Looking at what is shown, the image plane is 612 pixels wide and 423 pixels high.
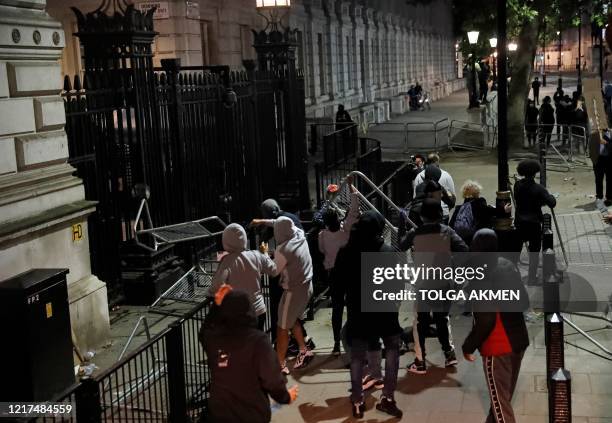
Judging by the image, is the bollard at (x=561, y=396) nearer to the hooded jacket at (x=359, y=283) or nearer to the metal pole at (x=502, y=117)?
the hooded jacket at (x=359, y=283)

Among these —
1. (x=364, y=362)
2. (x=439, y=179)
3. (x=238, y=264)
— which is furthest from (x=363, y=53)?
(x=364, y=362)

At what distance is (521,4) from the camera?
23828 mm

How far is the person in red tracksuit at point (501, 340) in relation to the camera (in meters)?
5.69

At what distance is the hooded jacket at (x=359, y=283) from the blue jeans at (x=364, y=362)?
6 cm

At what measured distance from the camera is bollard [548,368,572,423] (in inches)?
200

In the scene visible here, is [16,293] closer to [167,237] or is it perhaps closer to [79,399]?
[79,399]

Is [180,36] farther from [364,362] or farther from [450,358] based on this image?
[364,362]

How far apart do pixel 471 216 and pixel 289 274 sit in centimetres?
236

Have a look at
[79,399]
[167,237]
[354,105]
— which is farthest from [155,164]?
[354,105]

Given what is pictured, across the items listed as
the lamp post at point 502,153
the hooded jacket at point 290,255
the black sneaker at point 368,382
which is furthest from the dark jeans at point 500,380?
the lamp post at point 502,153

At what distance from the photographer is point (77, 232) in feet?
27.8

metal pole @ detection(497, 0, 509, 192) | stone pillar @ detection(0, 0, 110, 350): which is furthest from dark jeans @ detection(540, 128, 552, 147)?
stone pillar @ detection(0, 0, 110, 350)

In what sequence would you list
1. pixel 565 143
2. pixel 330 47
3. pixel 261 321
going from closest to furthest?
pixel 261 321 → pixel 565 143 → pixel 330 47

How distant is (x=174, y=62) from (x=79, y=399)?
712 centimetres
